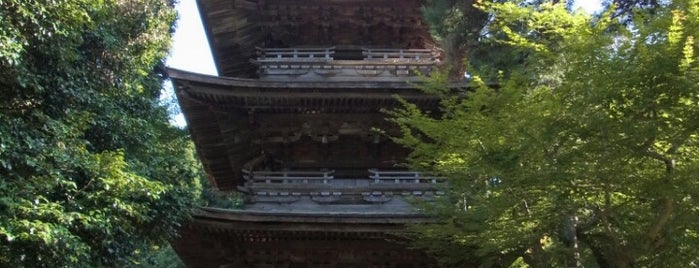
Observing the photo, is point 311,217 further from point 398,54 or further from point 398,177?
point 398,54

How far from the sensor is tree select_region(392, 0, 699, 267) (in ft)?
23.3

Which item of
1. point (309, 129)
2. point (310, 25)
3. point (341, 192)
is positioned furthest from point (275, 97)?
point (310, 25)

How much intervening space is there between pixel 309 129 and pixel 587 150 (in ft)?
20.0

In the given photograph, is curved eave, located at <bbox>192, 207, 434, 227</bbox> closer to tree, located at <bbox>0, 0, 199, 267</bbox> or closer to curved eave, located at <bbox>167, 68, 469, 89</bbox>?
tree, located at <bbox>0, 0, 199, 267</bbox>

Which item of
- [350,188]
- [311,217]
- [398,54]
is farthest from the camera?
[398,54]

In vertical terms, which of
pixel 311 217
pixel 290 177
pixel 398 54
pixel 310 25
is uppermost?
pixel 310 25

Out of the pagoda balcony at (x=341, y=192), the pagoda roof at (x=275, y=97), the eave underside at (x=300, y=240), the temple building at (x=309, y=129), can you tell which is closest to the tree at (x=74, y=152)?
the eave underside at (x=300, y=240)

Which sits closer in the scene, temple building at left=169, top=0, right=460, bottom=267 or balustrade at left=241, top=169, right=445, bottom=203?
temple building at left=169, top=0, right=460, bottom=267

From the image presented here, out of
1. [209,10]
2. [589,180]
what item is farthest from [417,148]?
[209,10]

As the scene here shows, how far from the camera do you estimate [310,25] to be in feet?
47.5

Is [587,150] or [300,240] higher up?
[587,150]

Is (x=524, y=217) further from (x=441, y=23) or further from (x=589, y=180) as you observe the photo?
(x=441, y=23)

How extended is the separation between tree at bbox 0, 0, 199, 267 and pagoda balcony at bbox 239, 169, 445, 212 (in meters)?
1.45

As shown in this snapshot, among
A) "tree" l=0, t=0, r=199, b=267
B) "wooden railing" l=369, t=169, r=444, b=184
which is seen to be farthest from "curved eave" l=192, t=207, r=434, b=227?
"wooden railing" l=369, t=169, r=444, b=184
